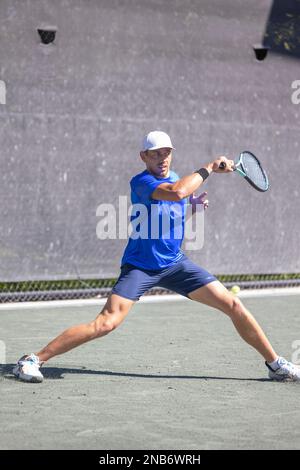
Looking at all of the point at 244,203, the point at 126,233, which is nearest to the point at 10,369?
the point at 126,233

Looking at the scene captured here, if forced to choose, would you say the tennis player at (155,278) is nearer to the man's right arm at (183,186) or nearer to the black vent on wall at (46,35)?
the man's right arm at (183,186)

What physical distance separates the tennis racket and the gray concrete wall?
344cm

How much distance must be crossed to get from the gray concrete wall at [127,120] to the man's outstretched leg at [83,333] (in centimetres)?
358

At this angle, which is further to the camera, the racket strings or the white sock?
the racket strings

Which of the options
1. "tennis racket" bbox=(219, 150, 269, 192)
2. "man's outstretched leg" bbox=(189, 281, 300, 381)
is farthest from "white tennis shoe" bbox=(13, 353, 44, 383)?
"tennis racket" bbox=(219, 150, 269, 192)

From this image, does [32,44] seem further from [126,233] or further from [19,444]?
[19,444]

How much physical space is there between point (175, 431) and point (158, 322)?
387cm

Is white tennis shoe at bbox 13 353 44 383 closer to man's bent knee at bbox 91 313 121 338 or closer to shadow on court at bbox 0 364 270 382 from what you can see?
shadow on court at bbox 0 364 270 382

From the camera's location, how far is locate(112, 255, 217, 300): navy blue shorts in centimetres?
649

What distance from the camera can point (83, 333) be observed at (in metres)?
6.37

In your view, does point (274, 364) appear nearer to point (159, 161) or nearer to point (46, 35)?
point (159, 161)

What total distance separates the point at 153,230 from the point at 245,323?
0.78m

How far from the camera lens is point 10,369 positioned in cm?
684
